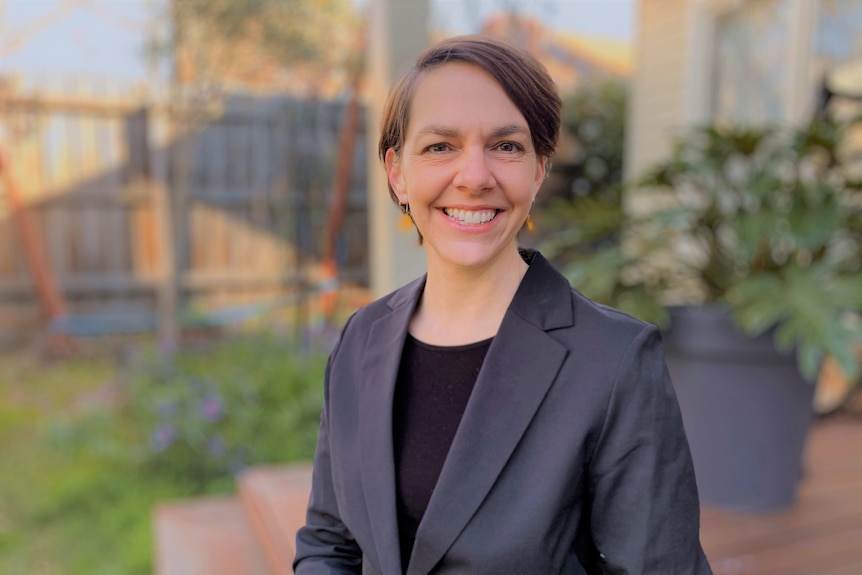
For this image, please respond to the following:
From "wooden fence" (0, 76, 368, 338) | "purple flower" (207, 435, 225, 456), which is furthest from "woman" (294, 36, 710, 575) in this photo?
"wooden fence" (0, 76, 368, 338)

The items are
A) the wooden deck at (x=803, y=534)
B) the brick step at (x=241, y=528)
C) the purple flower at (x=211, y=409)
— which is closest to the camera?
the wooden deck at (x=803, y=534)

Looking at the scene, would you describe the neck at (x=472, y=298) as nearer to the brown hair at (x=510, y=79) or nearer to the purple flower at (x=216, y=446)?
the brown hair at (x=510, y=79)

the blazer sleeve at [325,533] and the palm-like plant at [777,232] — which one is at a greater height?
the palm-like plant at [777,232]

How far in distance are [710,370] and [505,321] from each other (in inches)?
65.4

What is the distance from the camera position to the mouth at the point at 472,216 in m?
0.85

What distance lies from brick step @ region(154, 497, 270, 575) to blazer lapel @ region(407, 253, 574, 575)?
1.62 metres

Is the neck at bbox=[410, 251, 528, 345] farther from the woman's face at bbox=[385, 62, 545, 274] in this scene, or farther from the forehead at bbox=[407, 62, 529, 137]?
the forehead at bbox=[407, 62, 529, 137]

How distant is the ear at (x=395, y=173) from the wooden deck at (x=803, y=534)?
5.44ft

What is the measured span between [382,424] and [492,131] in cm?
43

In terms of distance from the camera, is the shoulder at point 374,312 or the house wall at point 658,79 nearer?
the shoulder at point 374,312

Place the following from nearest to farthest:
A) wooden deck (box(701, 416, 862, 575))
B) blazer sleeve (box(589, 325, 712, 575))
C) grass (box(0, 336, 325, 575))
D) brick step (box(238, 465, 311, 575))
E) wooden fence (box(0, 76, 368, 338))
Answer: blazer sleeve (box(589, 325, 712, 575)) → wooden deck (box(701, 416, 862, 575)) → brick step (box(238, 465, 311, 575)) → grass (box(0, 336, 325, 575)) → wooden fence (box(0, 76, 368, 338))

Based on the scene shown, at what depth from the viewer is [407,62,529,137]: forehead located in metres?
0.80

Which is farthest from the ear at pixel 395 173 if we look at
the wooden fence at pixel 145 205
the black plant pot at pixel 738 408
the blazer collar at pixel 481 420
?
the wooden fence at pixel 145 205

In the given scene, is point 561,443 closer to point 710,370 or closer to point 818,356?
point 818,356
